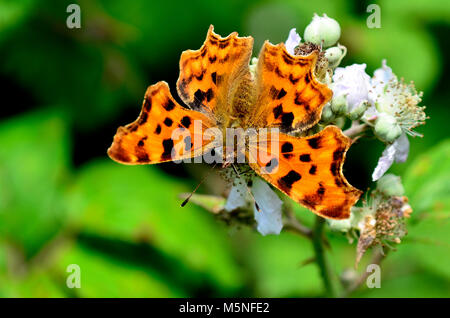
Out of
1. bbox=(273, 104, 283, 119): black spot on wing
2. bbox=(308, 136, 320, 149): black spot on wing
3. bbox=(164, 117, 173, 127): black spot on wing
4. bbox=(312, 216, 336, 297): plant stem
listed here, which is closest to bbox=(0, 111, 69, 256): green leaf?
bbox=(164, 117, 173, 127): black spot on wing

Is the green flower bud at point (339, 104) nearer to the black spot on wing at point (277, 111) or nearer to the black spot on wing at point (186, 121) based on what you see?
the black spot on wing at point (277, 111)

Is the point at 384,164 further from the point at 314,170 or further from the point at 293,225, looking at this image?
the point at 293,225

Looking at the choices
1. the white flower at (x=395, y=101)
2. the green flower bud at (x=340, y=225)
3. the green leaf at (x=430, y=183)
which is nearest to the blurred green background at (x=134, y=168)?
the green leaf at (x=430, y=183)

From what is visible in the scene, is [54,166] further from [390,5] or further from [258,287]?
Answer: [390,5]

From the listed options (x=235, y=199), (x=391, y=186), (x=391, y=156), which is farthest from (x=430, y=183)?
(x=235, y=199)

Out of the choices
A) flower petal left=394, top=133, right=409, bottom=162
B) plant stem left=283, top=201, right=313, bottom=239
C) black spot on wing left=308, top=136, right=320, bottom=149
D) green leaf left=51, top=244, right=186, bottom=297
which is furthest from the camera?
green leaf left=51, top=244, right=186, bottom=297

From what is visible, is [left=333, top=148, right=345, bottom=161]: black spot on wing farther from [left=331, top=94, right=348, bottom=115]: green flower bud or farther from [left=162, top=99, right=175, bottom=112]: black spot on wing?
[left=162, top=99, right=175, bottom=112]: black spot on wing
